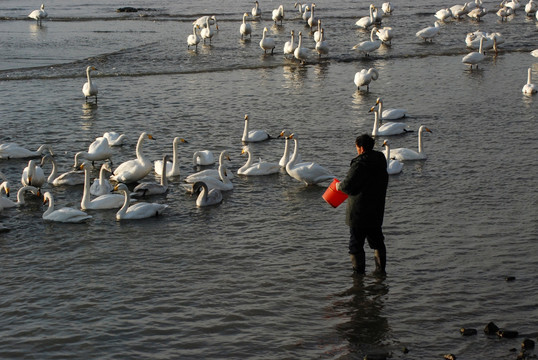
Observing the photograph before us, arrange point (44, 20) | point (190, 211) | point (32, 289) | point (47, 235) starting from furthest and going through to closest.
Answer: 1. point (44, 20)
2. point (190, 211)
3. point (47, 235)
4. point (32, 289)

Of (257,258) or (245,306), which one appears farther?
(257,258)

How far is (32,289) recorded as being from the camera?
10.1 metres

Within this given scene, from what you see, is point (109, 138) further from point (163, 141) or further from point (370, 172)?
point (370, 172)

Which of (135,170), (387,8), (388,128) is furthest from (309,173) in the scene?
(387,8)

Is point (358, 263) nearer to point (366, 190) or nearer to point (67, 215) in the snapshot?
point (366, 190)

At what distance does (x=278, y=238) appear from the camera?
1159cm

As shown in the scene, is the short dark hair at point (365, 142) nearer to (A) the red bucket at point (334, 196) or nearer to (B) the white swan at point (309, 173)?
(A) the red bucket at point (334, 196)

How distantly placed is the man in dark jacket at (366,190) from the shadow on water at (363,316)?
0.49m

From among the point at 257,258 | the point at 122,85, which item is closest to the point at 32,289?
the point at 257,258

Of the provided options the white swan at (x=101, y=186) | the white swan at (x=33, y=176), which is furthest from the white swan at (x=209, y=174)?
the white swan at (x=33, y=176)

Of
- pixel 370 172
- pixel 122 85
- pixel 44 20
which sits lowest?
pixel 370 172

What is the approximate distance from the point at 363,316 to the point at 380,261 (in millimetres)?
1117

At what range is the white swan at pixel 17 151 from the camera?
16.1 metres

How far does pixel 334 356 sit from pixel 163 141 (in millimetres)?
10025
